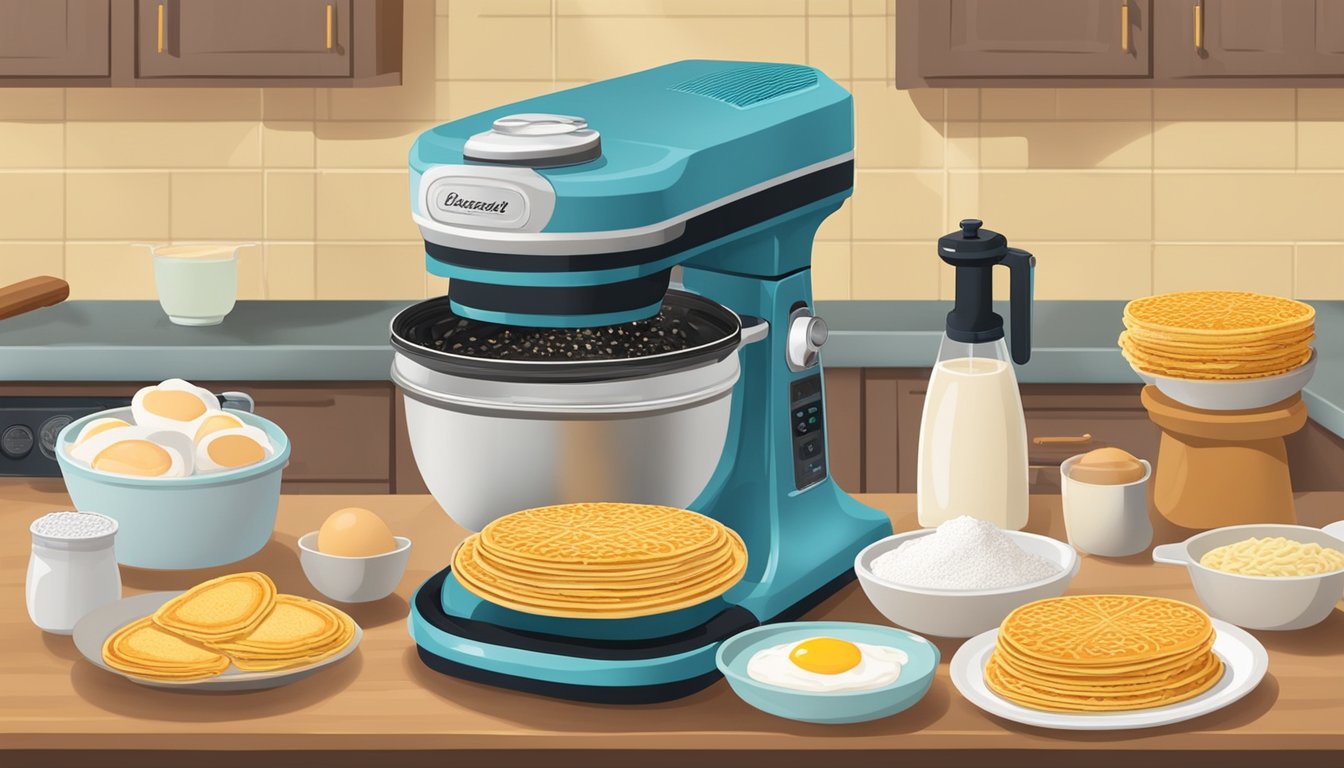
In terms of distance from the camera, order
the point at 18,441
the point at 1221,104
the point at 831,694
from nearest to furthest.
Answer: the point at 831,694 → the point at 18,441 → the point at 1221,104

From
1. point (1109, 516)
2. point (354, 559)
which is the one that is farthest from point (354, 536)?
point (1109, 516)

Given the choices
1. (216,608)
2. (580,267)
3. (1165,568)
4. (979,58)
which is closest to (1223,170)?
(979,58)

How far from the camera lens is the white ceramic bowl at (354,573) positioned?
1522 mm

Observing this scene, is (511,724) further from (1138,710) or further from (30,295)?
(30,295)

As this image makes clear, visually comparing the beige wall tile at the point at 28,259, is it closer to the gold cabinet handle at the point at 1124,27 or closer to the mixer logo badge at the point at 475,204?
the gold cabinet handle at the point at 1124,27

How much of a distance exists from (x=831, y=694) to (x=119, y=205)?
2.76 metres

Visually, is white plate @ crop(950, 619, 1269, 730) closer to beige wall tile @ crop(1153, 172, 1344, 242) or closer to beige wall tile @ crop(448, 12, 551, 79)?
beige wall tile @ crop(1153, 172, 1344, 242)

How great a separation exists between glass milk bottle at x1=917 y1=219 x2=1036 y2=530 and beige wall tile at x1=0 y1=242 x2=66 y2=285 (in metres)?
2.50

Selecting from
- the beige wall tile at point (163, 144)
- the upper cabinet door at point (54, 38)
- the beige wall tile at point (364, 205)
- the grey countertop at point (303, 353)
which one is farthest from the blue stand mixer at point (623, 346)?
the beige wall tile at point (163, 144)

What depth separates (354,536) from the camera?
1539 mm

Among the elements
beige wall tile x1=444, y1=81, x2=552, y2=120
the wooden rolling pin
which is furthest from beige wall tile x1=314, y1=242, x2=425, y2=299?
the wooden rolling pin

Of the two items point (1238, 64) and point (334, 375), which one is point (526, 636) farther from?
point (1238, 64)

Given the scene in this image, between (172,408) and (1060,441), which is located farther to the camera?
(1060,441)

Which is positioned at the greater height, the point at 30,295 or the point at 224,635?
the point at 30,295
